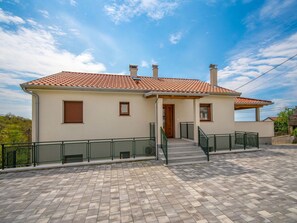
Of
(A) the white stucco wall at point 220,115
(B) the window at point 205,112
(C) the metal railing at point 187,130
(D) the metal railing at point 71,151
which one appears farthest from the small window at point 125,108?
(B) the window at point 205,112

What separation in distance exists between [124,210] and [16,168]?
5.81 metres

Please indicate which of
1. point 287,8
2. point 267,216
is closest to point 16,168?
point 267,216

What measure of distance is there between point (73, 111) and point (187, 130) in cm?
687

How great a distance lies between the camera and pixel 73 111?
8648 millimetres

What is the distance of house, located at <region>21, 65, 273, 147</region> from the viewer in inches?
320

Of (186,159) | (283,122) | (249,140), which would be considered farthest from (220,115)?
(283,122)

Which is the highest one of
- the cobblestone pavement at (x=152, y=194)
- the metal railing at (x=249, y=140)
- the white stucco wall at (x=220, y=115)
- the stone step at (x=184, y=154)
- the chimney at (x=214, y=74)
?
the chimney at (x=214, y=74)

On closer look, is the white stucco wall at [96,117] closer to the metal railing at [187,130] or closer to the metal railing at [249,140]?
the metal railing at [187,130]

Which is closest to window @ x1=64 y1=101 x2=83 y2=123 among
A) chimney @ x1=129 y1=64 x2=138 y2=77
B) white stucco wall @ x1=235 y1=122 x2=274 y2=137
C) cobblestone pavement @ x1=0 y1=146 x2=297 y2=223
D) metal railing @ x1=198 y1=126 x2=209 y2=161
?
cobblestone pavement @ x1=0 y1=146 x2=297 y2=223

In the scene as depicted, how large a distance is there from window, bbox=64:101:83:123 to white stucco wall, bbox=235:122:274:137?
37.7ft

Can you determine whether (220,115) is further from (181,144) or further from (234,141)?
(181,144)

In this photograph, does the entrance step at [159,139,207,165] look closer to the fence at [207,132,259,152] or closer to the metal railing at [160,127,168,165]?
the metal railing at [160,127,168,165]

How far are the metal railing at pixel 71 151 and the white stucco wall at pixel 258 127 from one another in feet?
26.8

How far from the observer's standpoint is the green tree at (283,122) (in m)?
30.1
